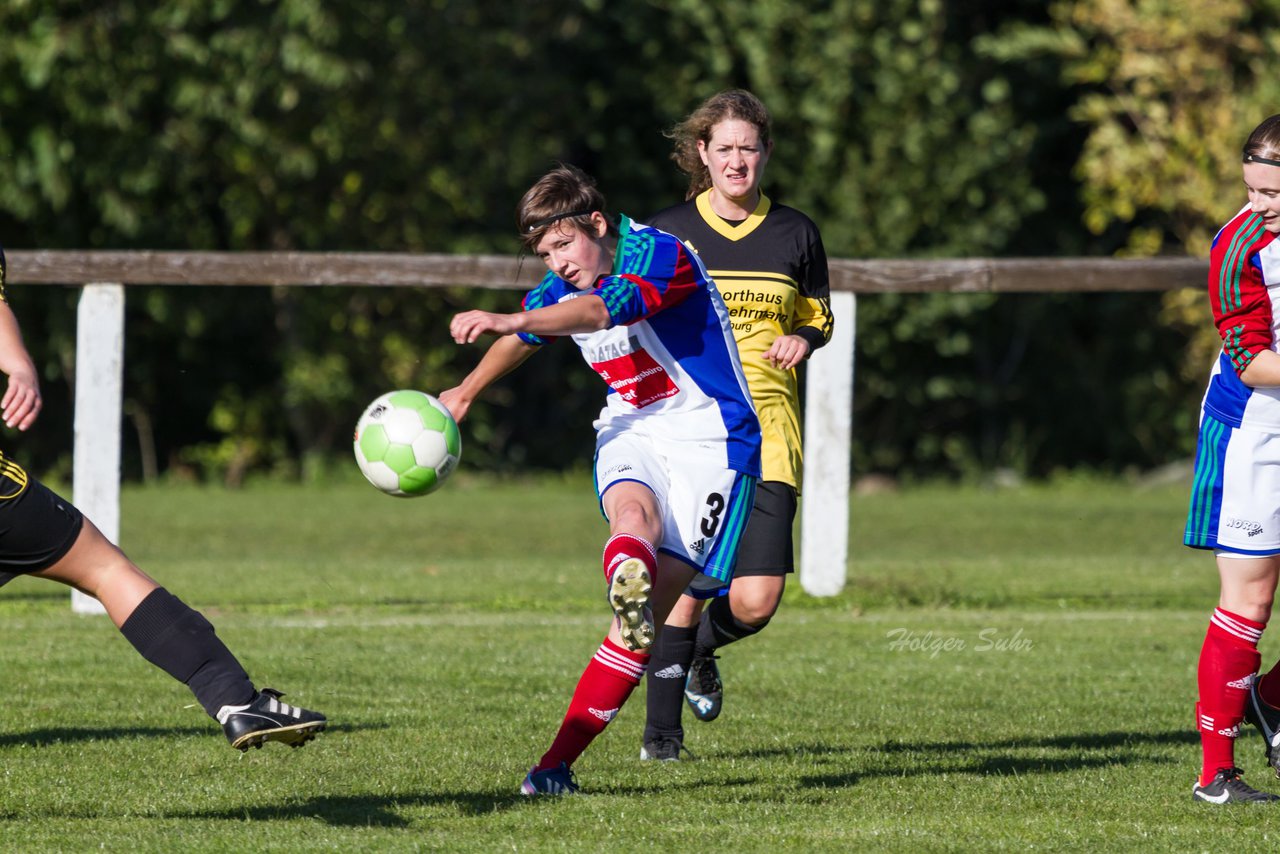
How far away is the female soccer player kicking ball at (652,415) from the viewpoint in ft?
16.7

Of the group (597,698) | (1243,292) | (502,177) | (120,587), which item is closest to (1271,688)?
(1243,292)

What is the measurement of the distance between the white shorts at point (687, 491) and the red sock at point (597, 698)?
0.33 meters

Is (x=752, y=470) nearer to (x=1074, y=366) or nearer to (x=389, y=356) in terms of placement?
(x=389, y=356)

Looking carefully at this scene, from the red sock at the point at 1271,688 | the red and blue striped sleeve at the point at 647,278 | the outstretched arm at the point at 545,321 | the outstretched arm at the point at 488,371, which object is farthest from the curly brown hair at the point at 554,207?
the red sock at the point at 1271,688

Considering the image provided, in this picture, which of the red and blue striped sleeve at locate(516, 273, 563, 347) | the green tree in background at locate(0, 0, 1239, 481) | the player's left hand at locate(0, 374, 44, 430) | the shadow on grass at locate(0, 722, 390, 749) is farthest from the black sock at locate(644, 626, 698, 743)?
the green tree in background at locate(0, 0, 1239, 481)

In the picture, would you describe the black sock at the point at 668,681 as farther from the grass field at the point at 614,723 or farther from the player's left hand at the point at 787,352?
the player's left hand at the point at 787,352

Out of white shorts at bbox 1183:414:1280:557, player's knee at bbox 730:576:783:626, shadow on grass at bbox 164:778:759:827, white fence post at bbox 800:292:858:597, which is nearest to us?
shadow on grass at bbox 164:778:759:827

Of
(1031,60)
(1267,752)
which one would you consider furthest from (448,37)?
(1267,752)

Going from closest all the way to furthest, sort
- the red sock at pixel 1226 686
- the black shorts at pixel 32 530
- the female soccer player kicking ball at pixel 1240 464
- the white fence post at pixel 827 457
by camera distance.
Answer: the black shorts at pixel 32 530
the female soccer player kicking ball at pixel 1240 464
the red sock at pixel 1226 686
the white fence post at pixel 827 457

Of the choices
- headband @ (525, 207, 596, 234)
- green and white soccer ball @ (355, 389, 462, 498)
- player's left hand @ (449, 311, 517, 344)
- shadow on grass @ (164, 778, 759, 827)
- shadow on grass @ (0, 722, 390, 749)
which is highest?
headband @ (525, 207, 596, 234)

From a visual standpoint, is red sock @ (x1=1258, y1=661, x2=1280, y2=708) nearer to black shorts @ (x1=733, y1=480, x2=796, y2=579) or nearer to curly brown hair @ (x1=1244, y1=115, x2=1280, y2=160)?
black shorts @ (x1=733, y1=480, x2=796, y2=579)

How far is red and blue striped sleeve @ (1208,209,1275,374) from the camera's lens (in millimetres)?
5008

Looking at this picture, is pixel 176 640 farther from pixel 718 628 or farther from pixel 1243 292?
pixel 1243 292

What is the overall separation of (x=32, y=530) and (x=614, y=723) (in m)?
2.65
